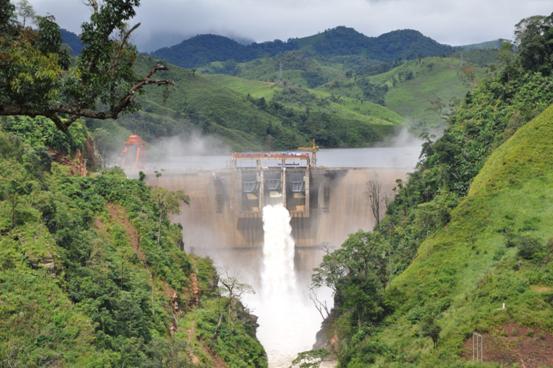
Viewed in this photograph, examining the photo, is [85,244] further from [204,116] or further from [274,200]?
[204,116]

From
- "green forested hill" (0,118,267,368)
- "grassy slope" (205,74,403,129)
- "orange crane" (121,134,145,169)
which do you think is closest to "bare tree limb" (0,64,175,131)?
"green forested hill" (0,118,267,368)

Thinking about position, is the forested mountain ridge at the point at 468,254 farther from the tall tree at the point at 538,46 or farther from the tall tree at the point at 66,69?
the tall tree at the point at 66,69

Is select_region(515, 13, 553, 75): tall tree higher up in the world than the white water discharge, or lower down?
higher up

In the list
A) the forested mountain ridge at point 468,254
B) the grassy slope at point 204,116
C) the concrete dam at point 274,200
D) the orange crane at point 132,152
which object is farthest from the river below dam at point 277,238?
the grassy slope at point 204,116

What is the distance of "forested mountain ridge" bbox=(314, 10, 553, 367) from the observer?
Result: 4078cm

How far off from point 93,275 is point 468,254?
2387 centimetres

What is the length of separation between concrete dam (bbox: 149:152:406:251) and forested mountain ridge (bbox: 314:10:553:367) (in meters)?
6.33

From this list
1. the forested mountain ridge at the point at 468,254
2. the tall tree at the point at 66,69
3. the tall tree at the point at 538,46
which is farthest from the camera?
the tall tree at the point at 538,46

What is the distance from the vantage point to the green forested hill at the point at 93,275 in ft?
121

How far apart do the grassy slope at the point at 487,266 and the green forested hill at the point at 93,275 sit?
1227 centimetres

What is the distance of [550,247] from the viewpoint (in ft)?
150

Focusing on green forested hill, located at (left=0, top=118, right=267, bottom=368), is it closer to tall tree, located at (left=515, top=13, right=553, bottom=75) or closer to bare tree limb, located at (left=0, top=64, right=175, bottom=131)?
bare tree limb, located at (left=0, top=64, right=175, bottom=131)

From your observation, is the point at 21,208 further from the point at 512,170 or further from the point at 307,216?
the point at 307,216

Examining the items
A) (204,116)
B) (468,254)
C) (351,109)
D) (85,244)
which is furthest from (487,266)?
(351,109)
